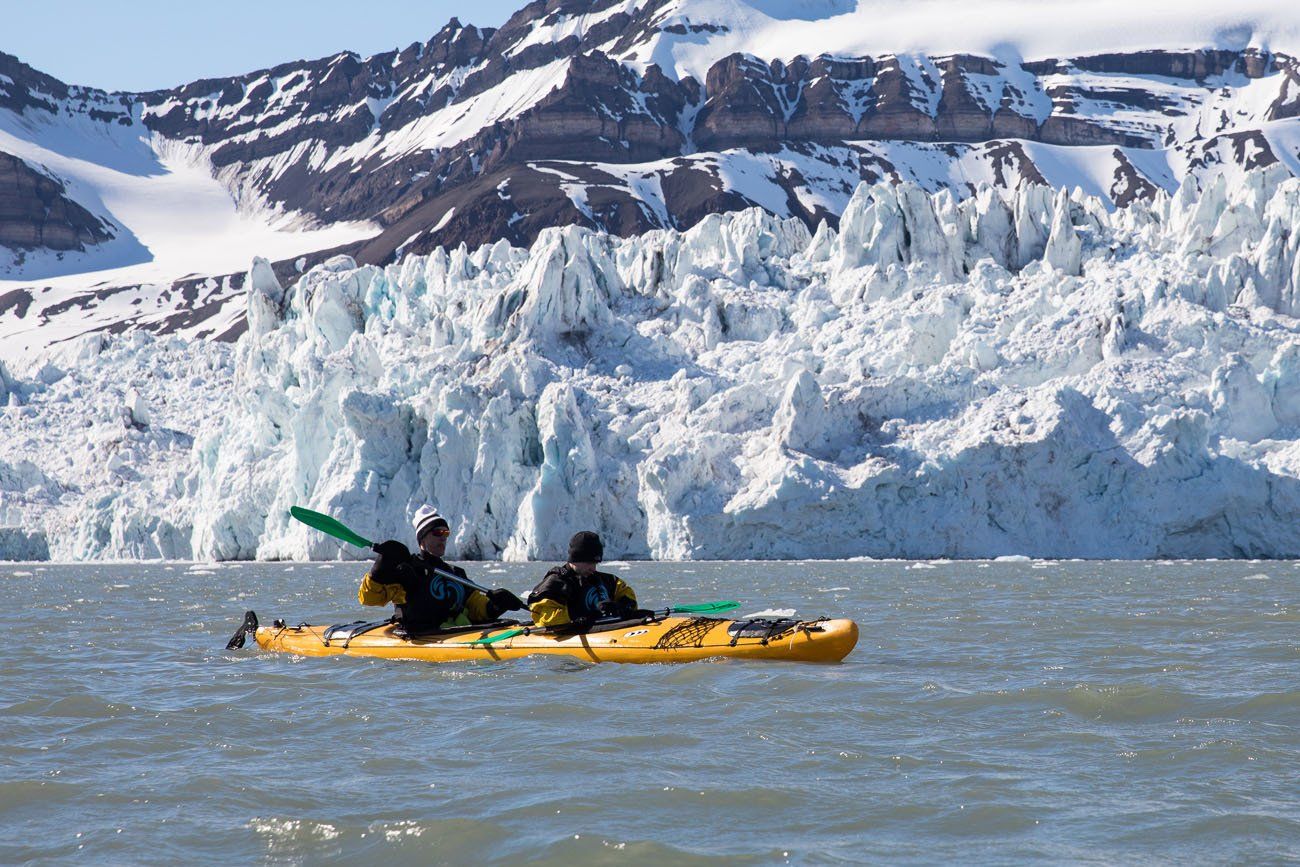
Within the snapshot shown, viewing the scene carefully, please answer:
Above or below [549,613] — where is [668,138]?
above

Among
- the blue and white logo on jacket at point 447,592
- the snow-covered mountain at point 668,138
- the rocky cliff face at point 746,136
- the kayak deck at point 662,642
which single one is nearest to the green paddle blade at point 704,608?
the kayak deck at point 662,642

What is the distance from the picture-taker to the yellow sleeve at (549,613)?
10781 millimetres

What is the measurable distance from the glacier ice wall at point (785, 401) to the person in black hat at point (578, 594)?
22209 millimetres

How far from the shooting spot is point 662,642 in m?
10.8

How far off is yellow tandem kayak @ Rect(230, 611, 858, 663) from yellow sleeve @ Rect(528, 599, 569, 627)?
0.51 feet

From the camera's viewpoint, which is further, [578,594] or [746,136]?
[746,136]

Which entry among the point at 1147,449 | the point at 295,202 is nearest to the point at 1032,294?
the point at 1147,449

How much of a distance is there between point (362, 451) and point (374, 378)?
17.8 ft

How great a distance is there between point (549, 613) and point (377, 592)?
142 cm

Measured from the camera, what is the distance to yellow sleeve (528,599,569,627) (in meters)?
10.8

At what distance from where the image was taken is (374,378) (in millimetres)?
41031

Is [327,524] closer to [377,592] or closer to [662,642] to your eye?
[377,592]

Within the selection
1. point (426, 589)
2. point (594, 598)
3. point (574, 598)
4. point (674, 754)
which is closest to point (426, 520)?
point (426, 589)

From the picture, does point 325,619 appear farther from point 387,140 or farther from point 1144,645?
point 387,140
